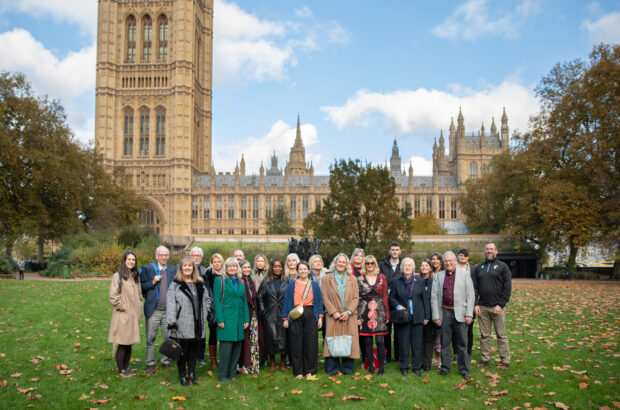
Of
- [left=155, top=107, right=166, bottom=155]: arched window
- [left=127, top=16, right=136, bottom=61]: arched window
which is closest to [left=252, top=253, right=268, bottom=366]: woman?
[left=155, top=107, right=166, bottom=155]: arched window

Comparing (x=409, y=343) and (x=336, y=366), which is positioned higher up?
(x=409, y=343)

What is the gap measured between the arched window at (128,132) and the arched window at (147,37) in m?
6.99

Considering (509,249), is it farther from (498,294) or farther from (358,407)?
(358,407)

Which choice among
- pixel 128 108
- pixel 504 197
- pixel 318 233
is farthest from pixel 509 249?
pixel 128 108

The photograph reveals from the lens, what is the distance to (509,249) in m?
35.3

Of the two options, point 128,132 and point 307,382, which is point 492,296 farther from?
point 128,132

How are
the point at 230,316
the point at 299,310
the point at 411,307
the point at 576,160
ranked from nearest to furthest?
the point at 230,316 → the point at 299,310 → the point at 411,307 → the point at 576,160

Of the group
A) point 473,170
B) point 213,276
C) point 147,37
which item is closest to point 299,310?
point 213,276

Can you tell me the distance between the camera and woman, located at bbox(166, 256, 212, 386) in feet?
23.2

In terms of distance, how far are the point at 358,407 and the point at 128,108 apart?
6023 cm

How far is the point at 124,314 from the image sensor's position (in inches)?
295

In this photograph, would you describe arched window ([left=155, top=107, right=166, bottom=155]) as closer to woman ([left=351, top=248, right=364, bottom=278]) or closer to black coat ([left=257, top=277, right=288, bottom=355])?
black coat ([left=257, top=277, right=288, bottom=355])

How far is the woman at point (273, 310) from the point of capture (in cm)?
791

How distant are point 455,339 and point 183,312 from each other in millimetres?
4277
